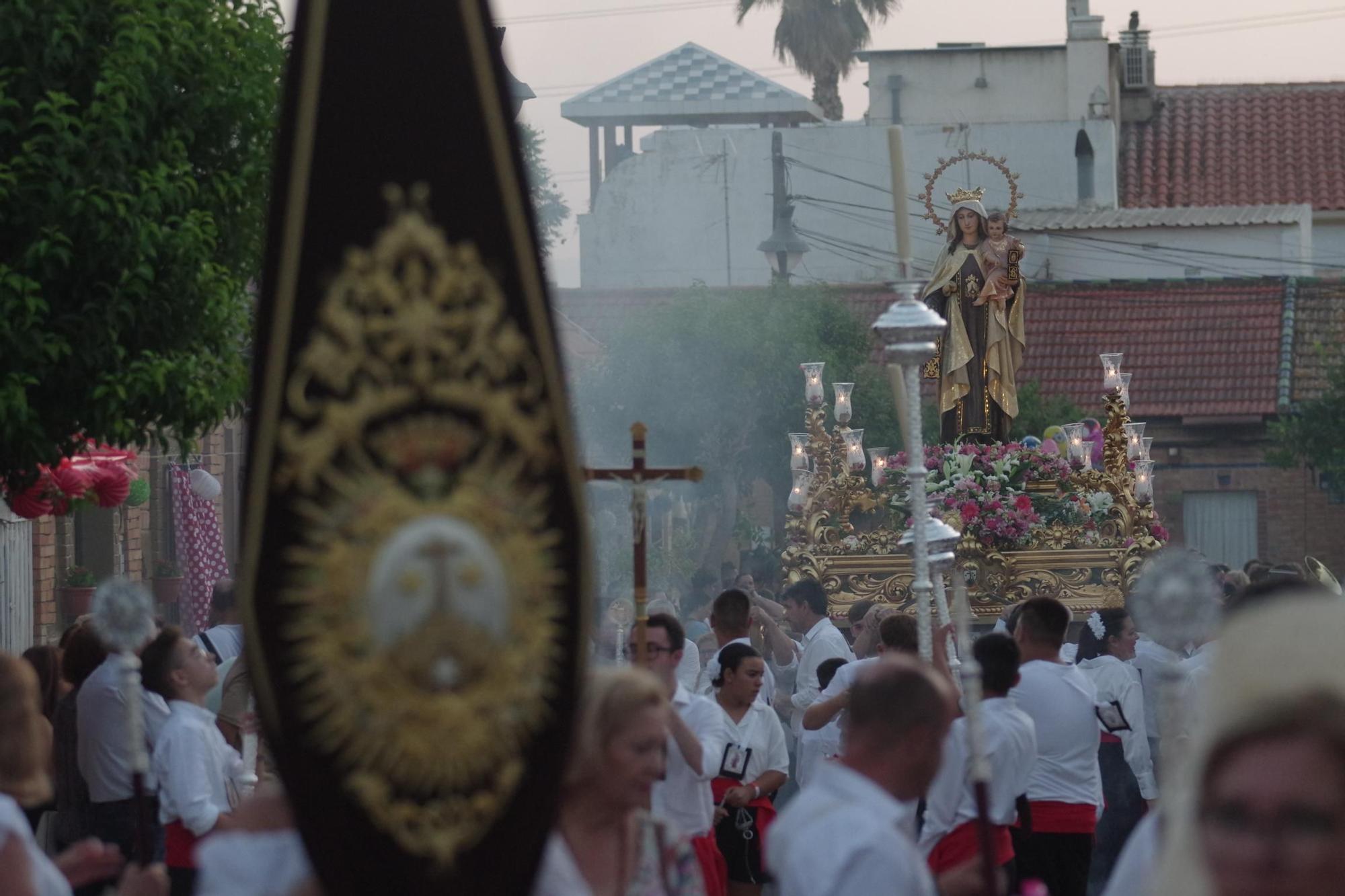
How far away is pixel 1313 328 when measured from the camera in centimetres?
3178

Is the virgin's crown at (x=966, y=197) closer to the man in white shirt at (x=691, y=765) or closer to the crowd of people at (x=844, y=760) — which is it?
the crowd of people at (x=844, y=760)

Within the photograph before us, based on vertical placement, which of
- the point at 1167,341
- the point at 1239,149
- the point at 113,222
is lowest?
the point at 113,222

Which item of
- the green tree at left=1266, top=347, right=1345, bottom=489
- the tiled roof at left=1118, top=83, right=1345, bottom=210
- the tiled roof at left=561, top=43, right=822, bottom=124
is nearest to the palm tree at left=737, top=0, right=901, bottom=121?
the tiled roof at left=561, top=43, right=822, bottom=124

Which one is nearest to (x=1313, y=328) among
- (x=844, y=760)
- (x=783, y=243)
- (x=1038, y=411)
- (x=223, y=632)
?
(x=1038, y=411)

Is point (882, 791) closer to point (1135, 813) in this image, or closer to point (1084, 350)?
point (1135, 813)

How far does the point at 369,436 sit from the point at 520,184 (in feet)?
1.43

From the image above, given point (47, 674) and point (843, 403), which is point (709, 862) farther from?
point (843, 403)

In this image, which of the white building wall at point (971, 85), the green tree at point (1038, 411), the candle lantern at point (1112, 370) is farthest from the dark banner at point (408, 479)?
the white building wall at point (971, 85)

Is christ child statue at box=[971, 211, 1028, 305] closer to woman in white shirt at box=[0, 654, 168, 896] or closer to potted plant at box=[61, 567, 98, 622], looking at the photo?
potted plant at box=[61, 567, 98, 622]

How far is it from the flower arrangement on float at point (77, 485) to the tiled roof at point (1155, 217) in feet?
77.6

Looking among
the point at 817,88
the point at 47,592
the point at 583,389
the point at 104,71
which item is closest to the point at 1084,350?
the point at 583,389

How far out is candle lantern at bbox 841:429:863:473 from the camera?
49.9 ft

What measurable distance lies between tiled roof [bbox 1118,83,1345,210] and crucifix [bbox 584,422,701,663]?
33465 mm

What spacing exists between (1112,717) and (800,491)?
6.57 meters
